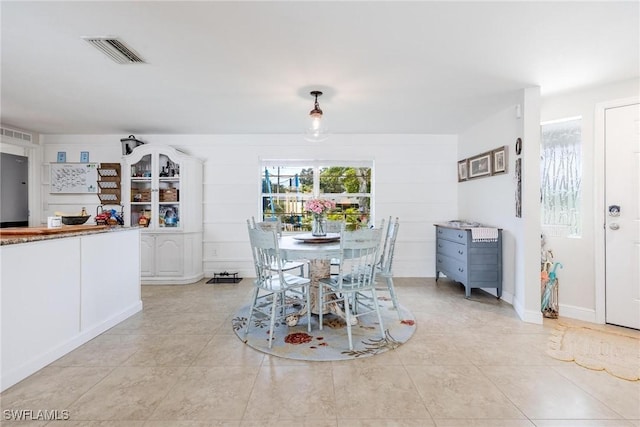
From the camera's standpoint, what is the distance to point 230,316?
3.15m

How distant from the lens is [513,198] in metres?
3.40

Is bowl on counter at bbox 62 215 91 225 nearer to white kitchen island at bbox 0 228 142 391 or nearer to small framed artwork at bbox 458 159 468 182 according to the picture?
white kitchen island at bbox 0 228 142 391

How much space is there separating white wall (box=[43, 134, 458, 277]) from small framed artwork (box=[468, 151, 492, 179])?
54 cm

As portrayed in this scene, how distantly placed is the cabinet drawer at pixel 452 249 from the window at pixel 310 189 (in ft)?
3.94

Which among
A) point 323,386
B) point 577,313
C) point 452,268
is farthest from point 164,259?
point 577,313

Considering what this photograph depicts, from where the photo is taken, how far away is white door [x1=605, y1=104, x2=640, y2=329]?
9.37ft

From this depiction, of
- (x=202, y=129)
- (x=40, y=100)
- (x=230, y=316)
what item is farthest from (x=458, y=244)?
(x=40, y=100)

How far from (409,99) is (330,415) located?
3.05 meters

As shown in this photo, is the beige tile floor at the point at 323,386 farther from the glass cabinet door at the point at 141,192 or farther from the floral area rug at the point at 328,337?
the glass cabinet door at the point at 141,192

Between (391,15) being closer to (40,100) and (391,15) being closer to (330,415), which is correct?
(330,415)

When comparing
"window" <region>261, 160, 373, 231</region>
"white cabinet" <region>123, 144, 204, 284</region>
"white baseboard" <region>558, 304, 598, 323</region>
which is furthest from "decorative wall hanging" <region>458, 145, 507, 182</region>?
"white cabinet" <region>123, 144, 204, 284</region>

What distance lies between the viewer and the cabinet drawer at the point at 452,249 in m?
3.73

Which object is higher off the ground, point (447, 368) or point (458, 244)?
point (458, 244)

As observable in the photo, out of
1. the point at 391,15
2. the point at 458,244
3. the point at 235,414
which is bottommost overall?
the point at 235,414
